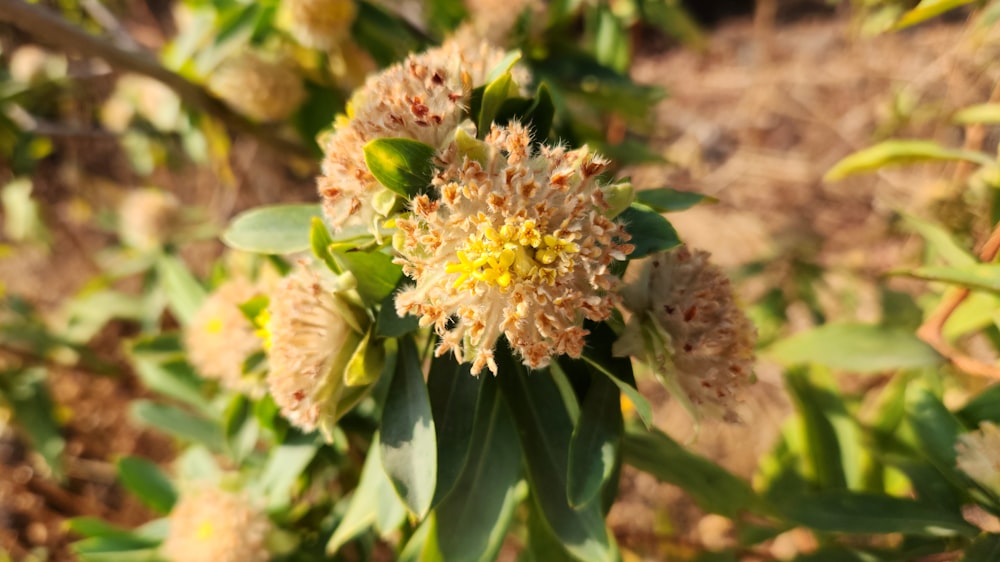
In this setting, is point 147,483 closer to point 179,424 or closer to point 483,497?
point 179,424

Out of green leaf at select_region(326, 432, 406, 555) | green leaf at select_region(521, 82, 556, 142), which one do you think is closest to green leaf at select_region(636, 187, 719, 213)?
green leaf at select_region(521, 82, 556, 142)

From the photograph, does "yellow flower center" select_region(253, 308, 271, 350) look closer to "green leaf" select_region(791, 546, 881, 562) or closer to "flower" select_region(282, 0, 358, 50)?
"flower" select_region(282, 0, 358, 50)

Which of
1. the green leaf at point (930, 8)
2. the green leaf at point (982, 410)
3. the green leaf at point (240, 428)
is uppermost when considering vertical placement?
the green leaf at point (930, 8)

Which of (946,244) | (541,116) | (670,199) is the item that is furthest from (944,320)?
(541,116)

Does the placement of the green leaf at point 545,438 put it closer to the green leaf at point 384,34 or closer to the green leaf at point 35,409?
the green leaf at point 384,34

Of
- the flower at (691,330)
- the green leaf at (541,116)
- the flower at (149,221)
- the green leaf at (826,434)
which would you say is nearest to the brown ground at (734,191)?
the flower at (149,221)

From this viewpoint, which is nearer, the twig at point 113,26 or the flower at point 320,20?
the flower at point 320,20

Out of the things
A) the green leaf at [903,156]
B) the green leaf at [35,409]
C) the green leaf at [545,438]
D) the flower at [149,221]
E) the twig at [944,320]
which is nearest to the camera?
the green leaf at [545,438]

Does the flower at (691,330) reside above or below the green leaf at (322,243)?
above
